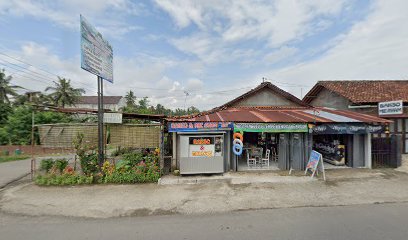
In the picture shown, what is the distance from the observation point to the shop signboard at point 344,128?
950 cm

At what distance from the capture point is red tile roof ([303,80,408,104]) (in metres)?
13.3

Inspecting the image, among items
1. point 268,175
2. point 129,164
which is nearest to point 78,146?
point 129,164

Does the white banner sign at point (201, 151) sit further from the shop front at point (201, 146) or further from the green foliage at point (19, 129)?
the green foliage at point (19, 129)

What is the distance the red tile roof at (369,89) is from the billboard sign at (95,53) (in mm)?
14385

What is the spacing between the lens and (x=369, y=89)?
1453 centimetres

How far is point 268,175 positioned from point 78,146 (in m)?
8.42

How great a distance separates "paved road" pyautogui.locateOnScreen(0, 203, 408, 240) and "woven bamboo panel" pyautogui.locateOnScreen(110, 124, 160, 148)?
6745 millimetres

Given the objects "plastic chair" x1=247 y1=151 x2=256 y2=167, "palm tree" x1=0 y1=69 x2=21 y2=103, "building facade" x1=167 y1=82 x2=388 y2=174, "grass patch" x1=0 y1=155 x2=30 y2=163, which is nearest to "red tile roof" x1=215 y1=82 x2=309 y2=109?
"building facade" x1=167 y1=82 x2=388 y2=174

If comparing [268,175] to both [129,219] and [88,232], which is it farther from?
[88,232]

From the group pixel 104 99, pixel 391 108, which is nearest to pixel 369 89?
pixel 391 108

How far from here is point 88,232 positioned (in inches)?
182

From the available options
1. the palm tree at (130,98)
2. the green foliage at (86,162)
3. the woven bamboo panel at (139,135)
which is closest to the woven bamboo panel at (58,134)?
the woven bamboo panel at (139,135)

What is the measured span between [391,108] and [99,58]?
49.6ft

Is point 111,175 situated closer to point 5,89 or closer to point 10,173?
point 10,173
